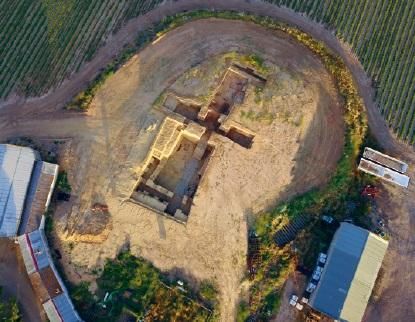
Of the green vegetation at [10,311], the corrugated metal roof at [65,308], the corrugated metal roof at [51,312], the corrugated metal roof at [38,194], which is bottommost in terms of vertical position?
the green vegetation at [10,311]

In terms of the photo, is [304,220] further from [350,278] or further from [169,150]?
[169,150]

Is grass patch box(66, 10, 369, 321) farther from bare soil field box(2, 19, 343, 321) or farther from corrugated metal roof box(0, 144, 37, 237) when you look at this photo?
corrugated metal roof box(0, 144, 37, 237)

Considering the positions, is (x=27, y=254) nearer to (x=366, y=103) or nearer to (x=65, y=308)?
(x=65, y=308)

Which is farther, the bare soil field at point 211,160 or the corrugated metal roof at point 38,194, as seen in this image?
the bare soil field at point 211,160

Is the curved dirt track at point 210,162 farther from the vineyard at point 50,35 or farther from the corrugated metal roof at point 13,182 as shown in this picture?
the vineyard at point 50,35

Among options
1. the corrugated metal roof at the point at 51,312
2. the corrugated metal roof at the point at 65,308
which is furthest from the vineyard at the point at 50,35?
the corrugated metal roof at the point at 51,312

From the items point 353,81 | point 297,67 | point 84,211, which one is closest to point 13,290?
point 84,211
